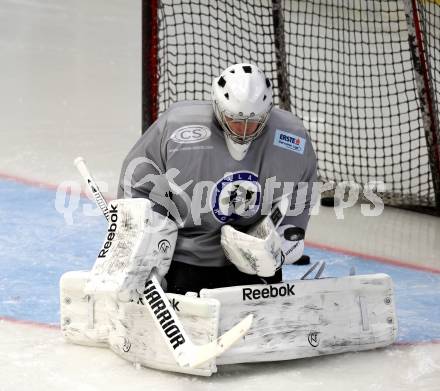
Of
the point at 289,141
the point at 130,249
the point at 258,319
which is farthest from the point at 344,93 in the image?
the point at 130,249

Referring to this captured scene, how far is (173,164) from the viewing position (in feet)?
12.3

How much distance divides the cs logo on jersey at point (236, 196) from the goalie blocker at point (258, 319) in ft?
0.87

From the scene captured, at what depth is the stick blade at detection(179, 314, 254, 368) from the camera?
3.39 m

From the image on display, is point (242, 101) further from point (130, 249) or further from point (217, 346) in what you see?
point (217, 346)

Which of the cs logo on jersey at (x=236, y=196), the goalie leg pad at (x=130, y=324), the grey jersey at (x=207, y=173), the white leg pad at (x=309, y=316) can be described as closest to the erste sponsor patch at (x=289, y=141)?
the grey jersey at (x=207, y=173)

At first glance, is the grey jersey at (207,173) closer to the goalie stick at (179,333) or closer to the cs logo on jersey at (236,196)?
the cs logo on jersey at (236,196)

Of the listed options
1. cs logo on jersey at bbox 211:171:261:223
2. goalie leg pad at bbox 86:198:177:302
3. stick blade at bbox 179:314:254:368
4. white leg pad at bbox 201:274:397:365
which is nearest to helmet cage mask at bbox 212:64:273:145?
cs logo on jersey at bbox 211:171:261:223

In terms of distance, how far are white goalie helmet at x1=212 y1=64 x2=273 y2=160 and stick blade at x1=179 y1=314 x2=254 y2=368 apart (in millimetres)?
580

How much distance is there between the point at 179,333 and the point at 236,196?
51cm

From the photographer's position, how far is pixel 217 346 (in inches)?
137

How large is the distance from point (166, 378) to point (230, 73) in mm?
969

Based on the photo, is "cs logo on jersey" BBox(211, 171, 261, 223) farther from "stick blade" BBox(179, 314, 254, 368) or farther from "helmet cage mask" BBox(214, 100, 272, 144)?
"stick blade" BBox(179, 314, 254, 368)

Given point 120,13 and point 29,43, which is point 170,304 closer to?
point 29,43

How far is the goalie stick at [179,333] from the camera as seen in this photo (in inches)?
135
